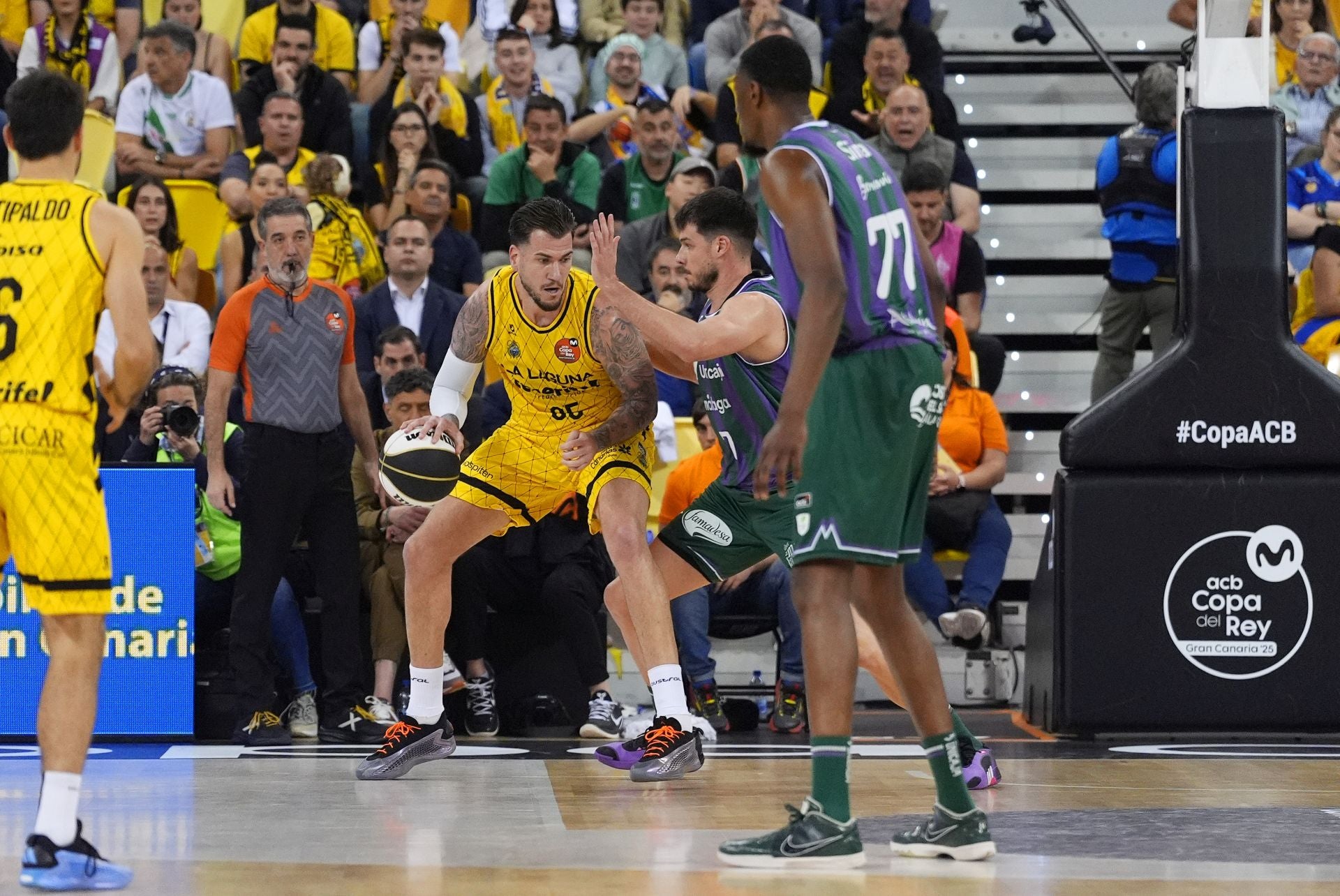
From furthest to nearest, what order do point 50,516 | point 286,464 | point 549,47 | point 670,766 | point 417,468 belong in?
point 549,47 < point 286,464 < point 417,468 < point 670,766 < point 50,516

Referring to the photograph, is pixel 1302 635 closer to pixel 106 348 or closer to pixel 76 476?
pixel 76 476

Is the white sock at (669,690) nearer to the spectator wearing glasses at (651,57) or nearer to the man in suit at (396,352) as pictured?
the man in suit at (396,352)

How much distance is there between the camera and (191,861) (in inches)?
183

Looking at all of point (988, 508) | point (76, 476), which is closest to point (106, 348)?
point (988, 508)

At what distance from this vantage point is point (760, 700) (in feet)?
29.8

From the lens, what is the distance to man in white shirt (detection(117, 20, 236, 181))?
11180 mm

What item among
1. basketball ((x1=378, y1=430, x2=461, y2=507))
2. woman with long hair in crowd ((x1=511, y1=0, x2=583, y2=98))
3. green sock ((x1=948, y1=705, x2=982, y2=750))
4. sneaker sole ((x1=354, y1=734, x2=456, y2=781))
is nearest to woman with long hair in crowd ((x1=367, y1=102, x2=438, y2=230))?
woman with long hair in crowd ((x1=511, y1=0, x2=583, y2=98))

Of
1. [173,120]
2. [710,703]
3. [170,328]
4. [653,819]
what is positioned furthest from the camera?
[173,120]

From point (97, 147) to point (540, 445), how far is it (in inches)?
224

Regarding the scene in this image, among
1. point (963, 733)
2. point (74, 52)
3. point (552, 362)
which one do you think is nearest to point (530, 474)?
point (552, 362)

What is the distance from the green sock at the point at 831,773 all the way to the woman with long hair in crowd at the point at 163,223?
6447 mm

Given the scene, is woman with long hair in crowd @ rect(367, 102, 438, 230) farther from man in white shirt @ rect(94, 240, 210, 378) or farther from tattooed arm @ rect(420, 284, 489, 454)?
tattooed arm @ rect(420, 284, 489, 454)

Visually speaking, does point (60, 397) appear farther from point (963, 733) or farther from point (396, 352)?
point (396, 352)

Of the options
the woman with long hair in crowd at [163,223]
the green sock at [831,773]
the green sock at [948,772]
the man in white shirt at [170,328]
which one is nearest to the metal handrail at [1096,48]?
the woman with long hair in crowd at [163,223]
